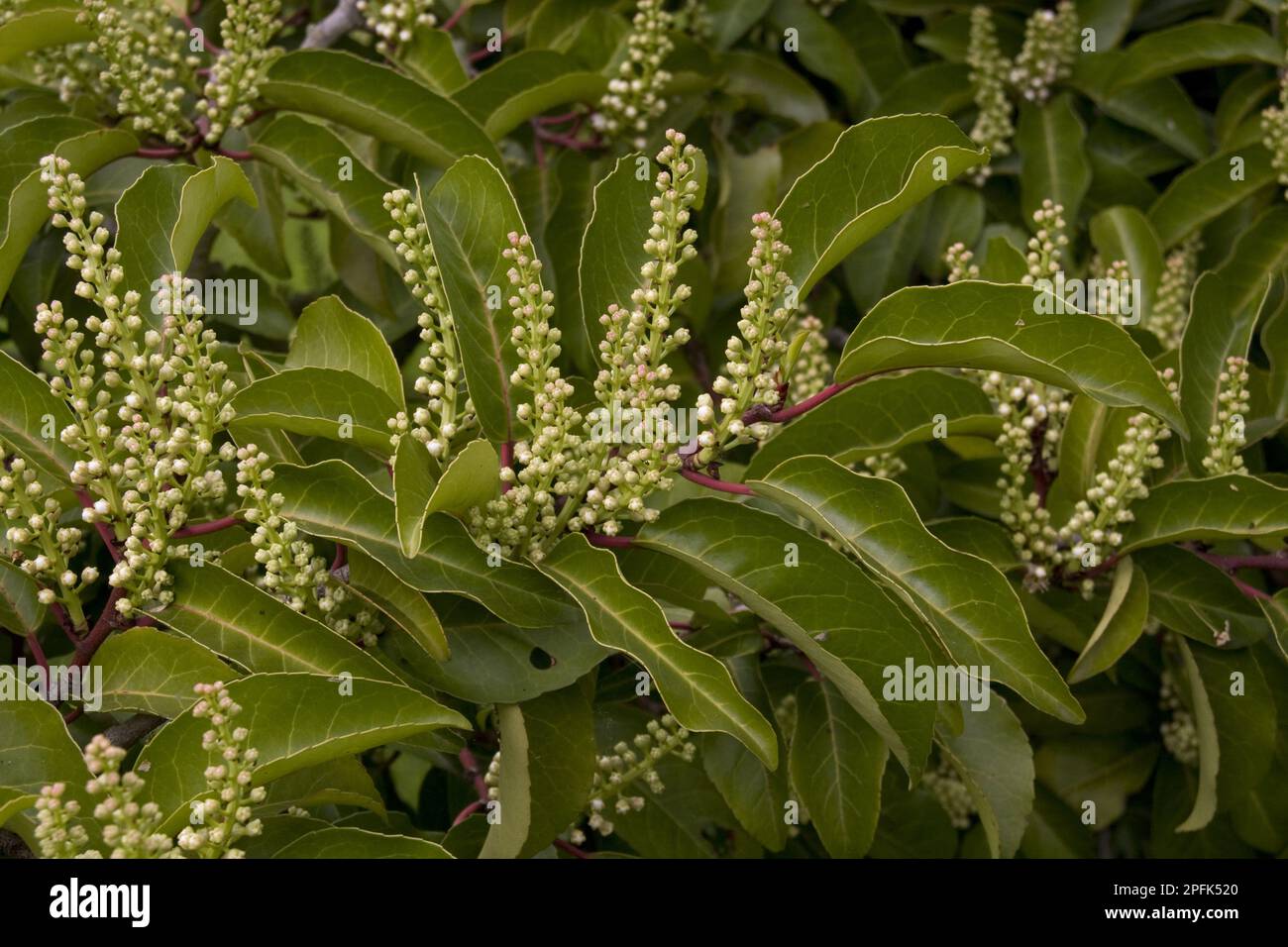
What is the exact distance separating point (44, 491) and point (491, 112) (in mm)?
1275

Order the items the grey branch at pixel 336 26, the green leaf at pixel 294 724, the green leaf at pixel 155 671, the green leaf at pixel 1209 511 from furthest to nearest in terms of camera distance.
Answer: the grey branch at pixel 336 26
the green leaf at pixel 1209 511
the green leaf at pixel 155 671
the green leaf at pixel 294 724

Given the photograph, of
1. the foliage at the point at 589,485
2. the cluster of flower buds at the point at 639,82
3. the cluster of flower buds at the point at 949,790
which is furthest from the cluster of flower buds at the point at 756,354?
the cluster of flower buds at the point at 949,790

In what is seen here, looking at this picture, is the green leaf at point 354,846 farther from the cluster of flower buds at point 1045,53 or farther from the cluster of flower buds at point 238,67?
the cluster of flower buds at point 1045,53

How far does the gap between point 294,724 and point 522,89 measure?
1.72m

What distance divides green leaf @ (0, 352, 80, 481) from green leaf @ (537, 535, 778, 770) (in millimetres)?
720

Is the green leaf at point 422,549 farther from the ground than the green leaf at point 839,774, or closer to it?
farther from the ground

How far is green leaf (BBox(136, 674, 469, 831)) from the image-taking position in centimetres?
159

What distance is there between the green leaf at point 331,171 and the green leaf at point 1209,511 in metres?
1.37

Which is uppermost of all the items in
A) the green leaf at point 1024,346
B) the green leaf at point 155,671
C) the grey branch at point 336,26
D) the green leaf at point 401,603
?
the grey branch at point 336,26

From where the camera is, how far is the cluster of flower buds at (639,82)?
286cm

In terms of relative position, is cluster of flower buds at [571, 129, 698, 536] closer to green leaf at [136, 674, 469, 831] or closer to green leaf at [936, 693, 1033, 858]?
green leaf at [136, 674, 469, 831]

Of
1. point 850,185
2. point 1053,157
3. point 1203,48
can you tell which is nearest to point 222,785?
point 850,185

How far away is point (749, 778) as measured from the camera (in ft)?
7.34
